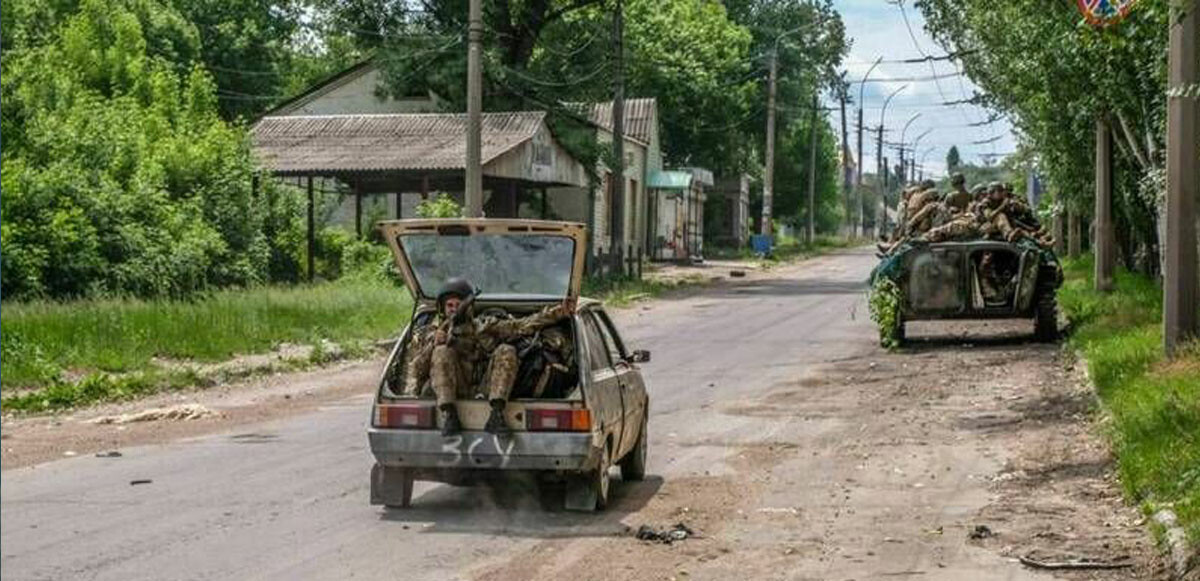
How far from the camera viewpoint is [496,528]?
10.3 metres

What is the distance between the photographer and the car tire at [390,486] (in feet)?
35.7

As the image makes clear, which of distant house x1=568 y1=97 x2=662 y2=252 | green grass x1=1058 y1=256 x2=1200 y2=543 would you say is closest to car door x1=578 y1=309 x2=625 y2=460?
green grass x1=1058 y1=256 x2=1200 y2=543

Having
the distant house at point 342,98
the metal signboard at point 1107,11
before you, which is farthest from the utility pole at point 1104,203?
the distant house at point 342,98

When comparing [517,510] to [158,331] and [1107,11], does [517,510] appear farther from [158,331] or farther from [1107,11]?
[158,331]

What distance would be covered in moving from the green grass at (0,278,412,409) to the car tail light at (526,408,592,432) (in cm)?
785

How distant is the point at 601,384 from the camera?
11.2m

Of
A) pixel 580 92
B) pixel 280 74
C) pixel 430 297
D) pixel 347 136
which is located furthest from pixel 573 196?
pixel 430 297

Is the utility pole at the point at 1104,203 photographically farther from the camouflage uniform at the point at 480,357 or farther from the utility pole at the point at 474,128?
the camouflage uniform at the point at 480,357

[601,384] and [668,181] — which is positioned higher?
[668,181]

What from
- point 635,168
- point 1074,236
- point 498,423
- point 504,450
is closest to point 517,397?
point 498,423

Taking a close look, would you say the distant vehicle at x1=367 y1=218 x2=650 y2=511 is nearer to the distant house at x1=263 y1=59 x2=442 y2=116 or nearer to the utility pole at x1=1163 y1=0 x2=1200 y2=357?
the utility pole at x1=1163 y1=0 x2=1200 y2=357

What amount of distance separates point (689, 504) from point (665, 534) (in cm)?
134

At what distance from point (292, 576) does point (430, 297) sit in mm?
3434

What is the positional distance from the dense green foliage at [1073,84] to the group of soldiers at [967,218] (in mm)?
1660
